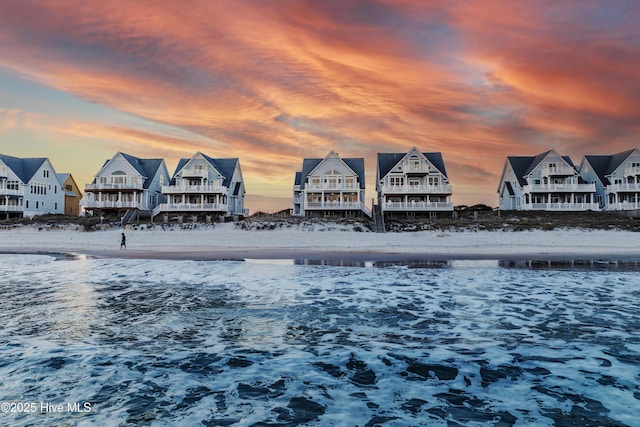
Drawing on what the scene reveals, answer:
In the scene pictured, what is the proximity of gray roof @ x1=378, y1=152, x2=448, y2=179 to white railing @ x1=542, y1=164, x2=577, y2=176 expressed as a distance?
1635cm

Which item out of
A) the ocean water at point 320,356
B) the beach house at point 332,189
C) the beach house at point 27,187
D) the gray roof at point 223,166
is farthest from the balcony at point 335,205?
the beach house at point 27,187

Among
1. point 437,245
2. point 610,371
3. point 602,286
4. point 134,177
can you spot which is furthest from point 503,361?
point 134,177

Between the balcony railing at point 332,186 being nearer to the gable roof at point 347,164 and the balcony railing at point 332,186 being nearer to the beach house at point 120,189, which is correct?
the gable roof at point 347,164

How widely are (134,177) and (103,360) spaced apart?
60.2 meters

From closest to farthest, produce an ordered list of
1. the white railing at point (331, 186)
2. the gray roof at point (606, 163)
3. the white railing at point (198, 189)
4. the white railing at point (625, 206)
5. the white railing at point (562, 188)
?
the white railing at point (625, 206), the white railing at point (331, 186), the white railing at point (562, 188), the white railing at point (198, 189), the gray roof at point (606, 163)

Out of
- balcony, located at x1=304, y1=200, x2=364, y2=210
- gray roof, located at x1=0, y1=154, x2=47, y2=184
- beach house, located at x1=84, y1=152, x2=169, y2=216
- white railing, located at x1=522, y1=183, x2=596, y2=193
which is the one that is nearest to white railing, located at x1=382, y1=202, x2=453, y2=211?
balcony, located at x1=304, y1=200, x2=364, y2=210

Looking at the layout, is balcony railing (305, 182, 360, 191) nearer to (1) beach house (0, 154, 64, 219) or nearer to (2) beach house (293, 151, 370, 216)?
Answer: (2) beach house (293, 151, 370, 216)

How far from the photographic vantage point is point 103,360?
282 inches

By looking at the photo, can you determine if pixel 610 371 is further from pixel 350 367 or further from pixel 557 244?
pixel 557 244

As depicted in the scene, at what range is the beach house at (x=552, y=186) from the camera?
185ft

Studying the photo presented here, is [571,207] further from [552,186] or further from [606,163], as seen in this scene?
[606,163]

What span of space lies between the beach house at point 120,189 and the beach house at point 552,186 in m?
60.8

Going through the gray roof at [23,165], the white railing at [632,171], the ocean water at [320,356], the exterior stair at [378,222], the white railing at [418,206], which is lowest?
the ocean water at [320,356]

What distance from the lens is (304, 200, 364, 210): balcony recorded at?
55438 millimetres
